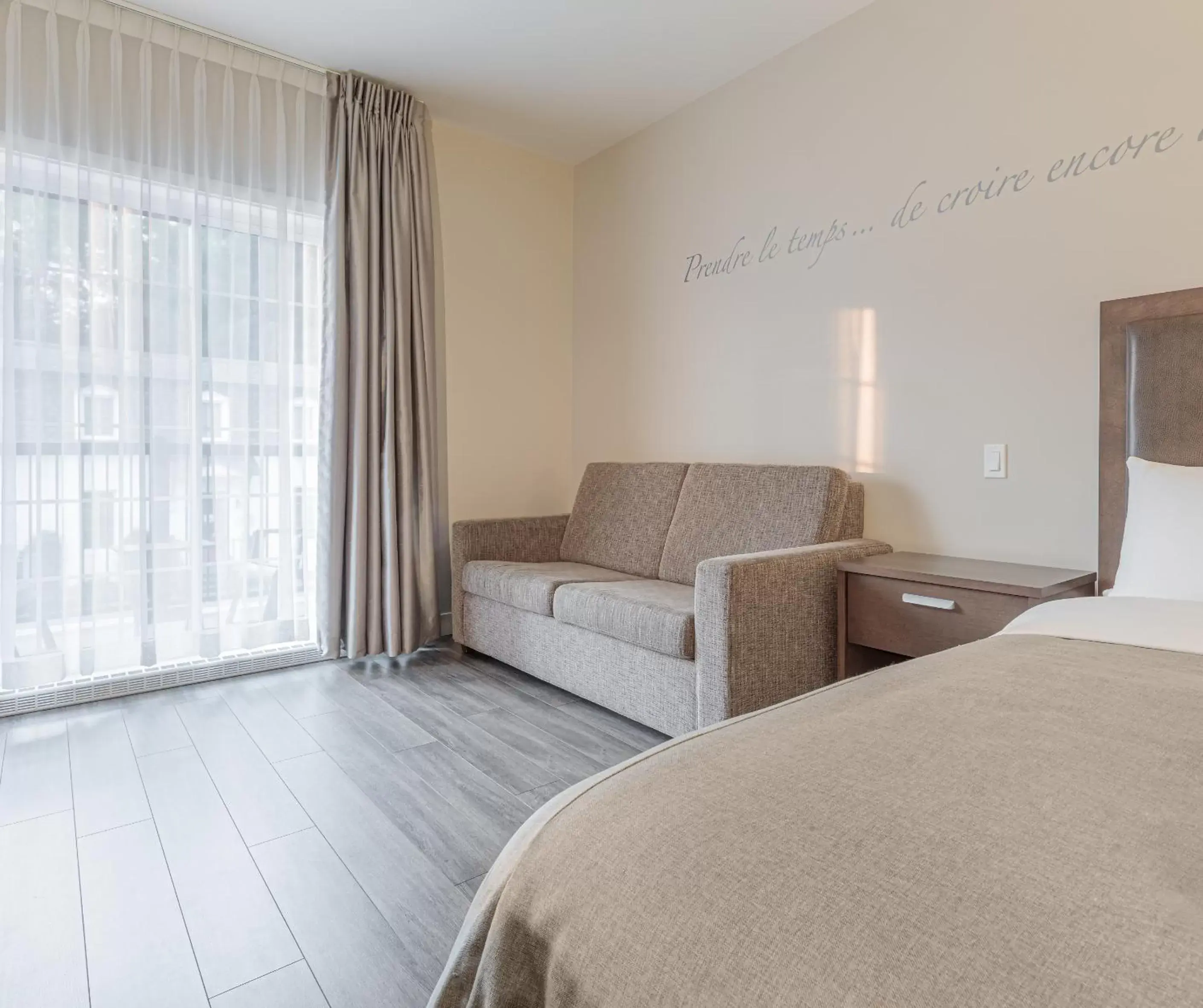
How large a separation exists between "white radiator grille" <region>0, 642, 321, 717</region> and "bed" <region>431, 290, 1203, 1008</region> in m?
2.69

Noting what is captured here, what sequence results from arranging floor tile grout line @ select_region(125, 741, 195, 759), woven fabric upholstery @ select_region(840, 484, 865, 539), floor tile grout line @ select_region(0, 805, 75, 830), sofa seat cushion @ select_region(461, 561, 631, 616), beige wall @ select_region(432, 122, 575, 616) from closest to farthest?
1. floor tile grout line @ select_region(0, 805, 75, 830)
2. floor tile grout line @ select_region(125, 741, 195, 759)
3. woven fabric upholstery @ select_region(840, 484, 865, 539)
4. sofa seat cushion @ select_region(461, 561, 631, 616)
5. beige wall @ select_region(432, 122, 575, 616)

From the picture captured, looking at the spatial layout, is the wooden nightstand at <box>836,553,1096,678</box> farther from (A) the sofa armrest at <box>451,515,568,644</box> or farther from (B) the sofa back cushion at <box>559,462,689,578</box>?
(A) the sofa armrest at <box>451,515,568,644</box>

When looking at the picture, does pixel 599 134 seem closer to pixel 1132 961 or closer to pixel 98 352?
pixel 98 352

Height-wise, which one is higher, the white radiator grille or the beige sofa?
the beige sofa

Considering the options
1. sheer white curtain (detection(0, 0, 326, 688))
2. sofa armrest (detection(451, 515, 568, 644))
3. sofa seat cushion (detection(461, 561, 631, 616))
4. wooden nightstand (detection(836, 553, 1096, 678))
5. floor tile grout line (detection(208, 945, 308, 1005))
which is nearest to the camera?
floor tile grout line (detection(208, 945, 308, 1005))

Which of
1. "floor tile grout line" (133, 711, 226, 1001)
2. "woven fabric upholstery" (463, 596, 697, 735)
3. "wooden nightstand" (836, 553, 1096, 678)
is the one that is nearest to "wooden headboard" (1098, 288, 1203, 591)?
"wooden nightstand" (836, 553, 1096, 678)

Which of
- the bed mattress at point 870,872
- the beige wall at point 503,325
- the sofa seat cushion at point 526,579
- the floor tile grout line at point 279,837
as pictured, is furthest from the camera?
the beige wall at point 503,325

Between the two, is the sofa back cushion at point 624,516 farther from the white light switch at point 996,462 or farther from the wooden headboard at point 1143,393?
the wooden headboard at point 1143,393

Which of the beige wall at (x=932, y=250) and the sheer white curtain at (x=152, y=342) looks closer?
the beige wall at (x=932, y=250)

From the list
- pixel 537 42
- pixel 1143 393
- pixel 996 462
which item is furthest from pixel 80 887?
pixel 537 42

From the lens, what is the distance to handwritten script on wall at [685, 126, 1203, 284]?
2.05 meters

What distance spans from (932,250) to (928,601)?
4.14 ft

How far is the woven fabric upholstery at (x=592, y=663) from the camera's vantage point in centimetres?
233

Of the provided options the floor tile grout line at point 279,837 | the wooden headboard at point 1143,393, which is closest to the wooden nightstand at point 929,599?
the wooden headboard at point 1143,393
